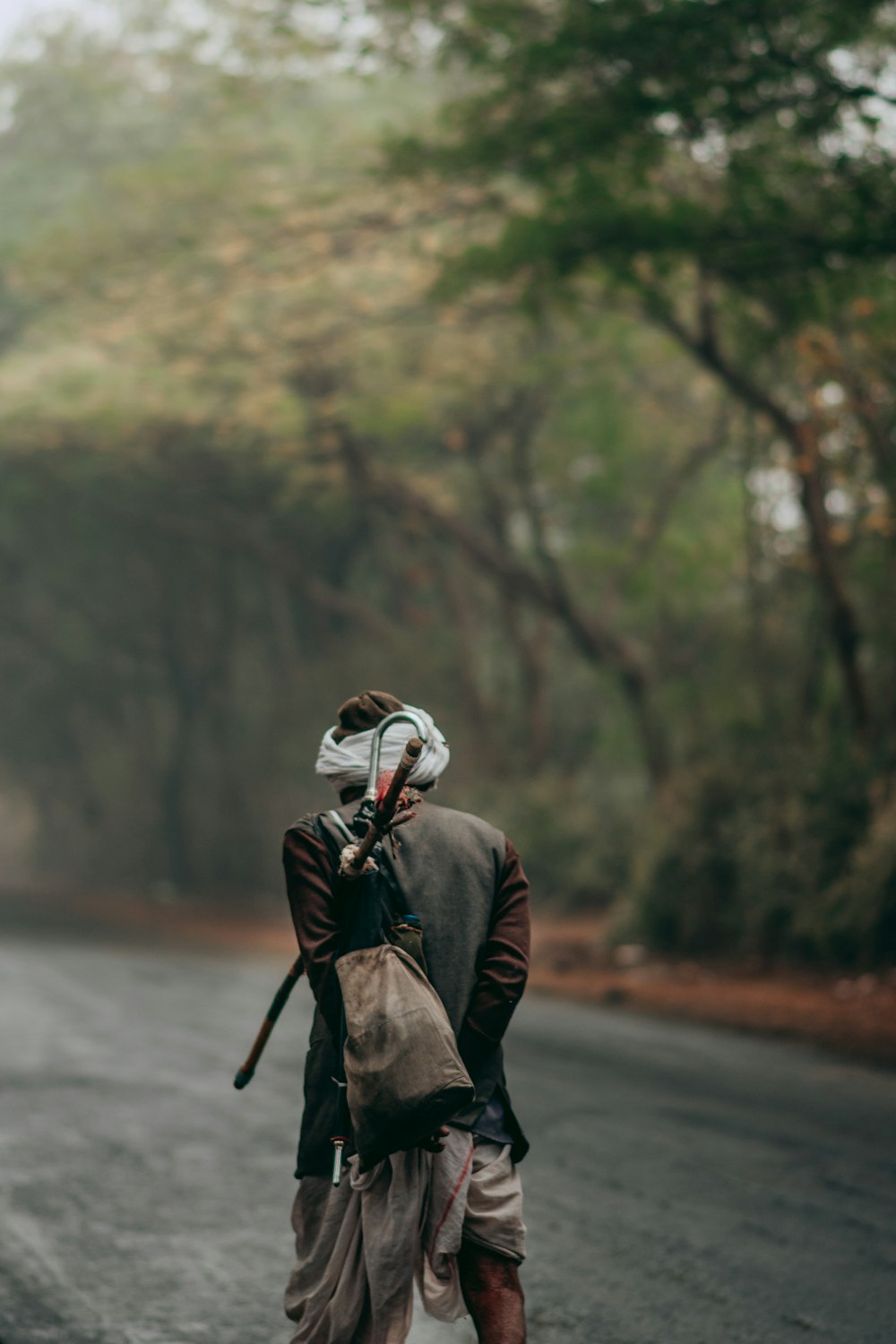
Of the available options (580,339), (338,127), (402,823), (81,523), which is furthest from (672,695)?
(402,823)

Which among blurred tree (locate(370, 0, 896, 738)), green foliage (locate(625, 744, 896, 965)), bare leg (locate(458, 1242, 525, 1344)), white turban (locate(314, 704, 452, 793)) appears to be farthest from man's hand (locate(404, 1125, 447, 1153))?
green foliage (locate(625, 744, 896, 965))

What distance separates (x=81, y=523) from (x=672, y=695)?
42.4ft

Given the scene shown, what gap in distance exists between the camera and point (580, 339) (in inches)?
830

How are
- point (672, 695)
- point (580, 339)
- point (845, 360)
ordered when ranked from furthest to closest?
point (672, 695), point (580, 339), point (845, 360)

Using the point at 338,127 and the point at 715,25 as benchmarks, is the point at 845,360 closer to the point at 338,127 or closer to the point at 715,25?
the point at 715,25

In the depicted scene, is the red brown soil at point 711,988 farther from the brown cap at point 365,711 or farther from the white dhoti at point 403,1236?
the brown cap at point 365,711

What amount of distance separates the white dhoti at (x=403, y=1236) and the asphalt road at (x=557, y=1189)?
4.21 ft

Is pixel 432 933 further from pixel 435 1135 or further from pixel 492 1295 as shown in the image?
pixel 492 1295

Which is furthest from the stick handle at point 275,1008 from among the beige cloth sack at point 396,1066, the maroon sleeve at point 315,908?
the beige cloth sack at point 396,1066

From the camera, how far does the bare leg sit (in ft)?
11.5

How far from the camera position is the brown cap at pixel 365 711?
368 centimetres

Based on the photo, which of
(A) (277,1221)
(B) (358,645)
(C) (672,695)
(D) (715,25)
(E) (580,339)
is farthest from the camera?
(B) (358,645)

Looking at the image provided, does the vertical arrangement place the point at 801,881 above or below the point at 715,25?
below

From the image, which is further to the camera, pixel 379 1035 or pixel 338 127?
pixel 338 127
